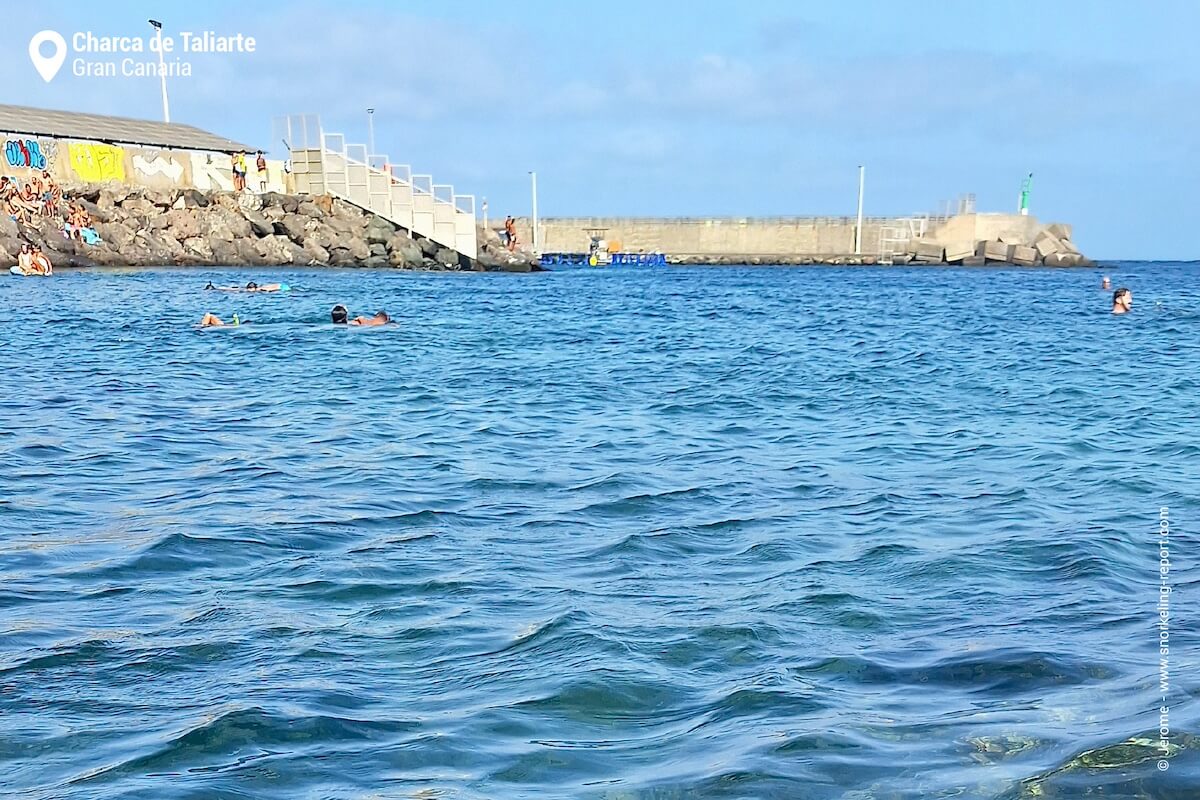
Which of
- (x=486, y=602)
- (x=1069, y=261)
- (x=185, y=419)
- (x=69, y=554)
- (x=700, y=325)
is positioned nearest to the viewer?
(x=486, y=602)

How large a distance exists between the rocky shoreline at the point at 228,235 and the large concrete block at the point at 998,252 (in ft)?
124

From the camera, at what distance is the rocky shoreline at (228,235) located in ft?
125

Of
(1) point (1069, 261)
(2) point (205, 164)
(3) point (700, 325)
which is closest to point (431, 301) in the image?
(3) point (700, 325)

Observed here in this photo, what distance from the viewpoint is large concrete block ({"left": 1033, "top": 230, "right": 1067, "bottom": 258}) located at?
248 ft

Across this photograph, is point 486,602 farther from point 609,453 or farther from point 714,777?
point 609,453

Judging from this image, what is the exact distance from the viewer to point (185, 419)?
1092cm

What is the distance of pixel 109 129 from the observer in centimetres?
4634

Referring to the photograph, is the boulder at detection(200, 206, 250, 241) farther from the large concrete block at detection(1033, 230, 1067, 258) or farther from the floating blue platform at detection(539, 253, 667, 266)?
the large concrete block at detection(1033, 230, 1067, 258)

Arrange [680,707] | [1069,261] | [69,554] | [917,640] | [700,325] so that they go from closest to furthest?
[680,707]
[917,640]
[69,554]
[700,325]
[1069,261]

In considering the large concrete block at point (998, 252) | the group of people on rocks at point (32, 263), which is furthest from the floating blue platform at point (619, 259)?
the group of people on rocks at point (32, 263)

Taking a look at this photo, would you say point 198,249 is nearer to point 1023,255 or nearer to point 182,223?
point 182,223

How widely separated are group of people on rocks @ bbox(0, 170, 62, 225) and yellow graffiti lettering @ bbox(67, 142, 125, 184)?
6.78 ft

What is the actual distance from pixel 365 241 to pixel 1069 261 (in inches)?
1967

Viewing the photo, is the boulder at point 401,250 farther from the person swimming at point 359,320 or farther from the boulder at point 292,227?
the person swimming at point 359,320
